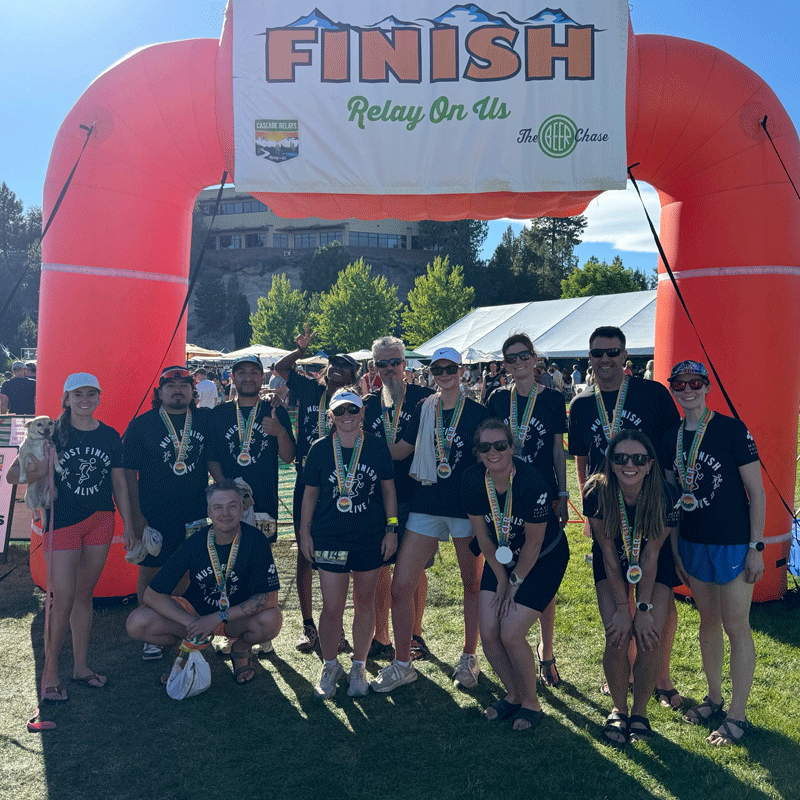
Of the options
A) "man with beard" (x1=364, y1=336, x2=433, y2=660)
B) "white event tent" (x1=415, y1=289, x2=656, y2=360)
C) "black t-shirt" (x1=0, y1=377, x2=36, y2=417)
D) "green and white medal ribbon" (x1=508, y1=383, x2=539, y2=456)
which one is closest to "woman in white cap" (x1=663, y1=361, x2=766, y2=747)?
"green and white medal ribbon" (x1=508, y1=383, x2=539, y2=456)

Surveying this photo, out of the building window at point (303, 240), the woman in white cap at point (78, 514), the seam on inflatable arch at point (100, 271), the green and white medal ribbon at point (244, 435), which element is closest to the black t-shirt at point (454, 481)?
the green and white medal ribbon at point (244, 435)

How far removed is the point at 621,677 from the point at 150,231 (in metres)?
4.47

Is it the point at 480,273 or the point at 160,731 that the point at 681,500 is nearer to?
the point at 160,731

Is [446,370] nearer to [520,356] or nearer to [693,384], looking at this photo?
[520,356]

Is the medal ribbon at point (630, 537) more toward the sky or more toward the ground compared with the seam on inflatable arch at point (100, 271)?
more toward the ground

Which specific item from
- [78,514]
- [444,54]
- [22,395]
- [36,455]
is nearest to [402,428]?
[78,514]

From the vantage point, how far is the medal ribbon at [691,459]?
3.46m

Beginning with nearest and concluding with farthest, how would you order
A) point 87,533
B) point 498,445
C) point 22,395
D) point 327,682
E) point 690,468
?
1. point 498,445
2. point 690,468
3. point 327,682
4. point 87,533
5. point 22,395

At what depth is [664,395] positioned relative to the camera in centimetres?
387

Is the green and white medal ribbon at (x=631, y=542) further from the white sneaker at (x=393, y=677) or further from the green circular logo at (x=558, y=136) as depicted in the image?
the green circular logo at (x=558, y=136)

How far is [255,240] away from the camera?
226 ft

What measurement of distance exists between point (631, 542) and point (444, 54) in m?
3.67

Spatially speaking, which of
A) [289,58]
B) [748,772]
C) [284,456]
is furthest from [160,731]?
[289,58]

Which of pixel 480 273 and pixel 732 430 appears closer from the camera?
pixel 732 430
